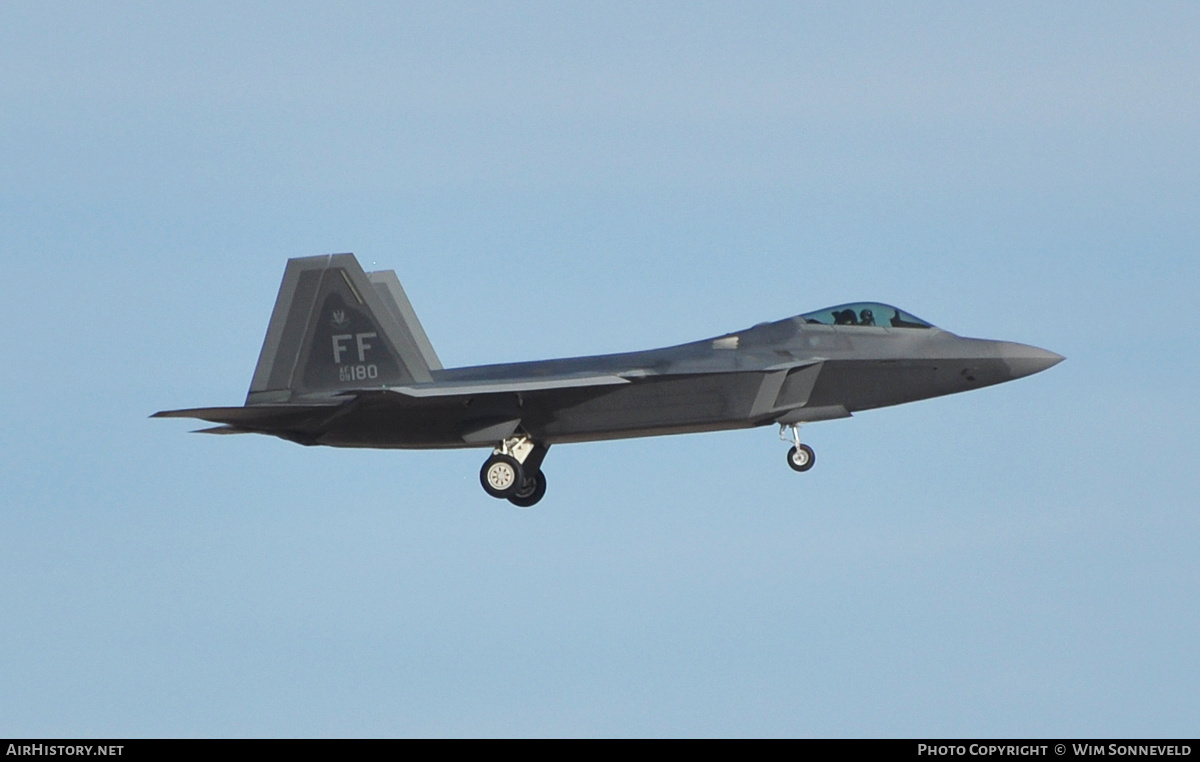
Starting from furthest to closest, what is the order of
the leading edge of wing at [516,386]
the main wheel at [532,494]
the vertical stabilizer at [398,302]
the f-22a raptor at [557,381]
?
the vertical stabilizer at [398,302]
the main wheel at [532,494]
the f-22a raptor at [557,381]
the leading edge of wing at [516,386]

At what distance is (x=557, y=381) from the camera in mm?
30359

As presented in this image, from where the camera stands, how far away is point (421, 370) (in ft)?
104

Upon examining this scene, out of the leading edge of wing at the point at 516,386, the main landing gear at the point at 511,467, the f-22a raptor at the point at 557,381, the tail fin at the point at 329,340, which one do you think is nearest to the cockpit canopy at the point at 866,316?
the f-22a raptor at the point at 557,381

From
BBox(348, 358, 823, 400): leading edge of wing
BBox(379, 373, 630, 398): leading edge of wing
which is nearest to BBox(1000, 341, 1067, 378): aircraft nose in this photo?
BBox(348, 358, 823, 400): leading edge of wing

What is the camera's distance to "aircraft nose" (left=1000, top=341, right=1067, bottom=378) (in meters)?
30.7

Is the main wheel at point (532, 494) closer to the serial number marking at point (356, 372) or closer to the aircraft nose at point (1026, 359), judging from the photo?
the serial number marking at point (356, 372)

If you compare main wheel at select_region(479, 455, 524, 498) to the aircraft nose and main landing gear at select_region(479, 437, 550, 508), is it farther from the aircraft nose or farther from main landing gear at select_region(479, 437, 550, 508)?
the aircraft nose

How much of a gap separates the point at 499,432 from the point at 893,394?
250 inches

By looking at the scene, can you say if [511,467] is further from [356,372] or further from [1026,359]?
[1026,359]

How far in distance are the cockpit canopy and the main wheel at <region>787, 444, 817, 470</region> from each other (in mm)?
2188

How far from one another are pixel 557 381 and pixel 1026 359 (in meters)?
7.51

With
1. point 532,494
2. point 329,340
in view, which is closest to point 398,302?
point 329,340

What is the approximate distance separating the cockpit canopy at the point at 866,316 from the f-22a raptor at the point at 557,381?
23mm

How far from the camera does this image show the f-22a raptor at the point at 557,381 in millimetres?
30328
